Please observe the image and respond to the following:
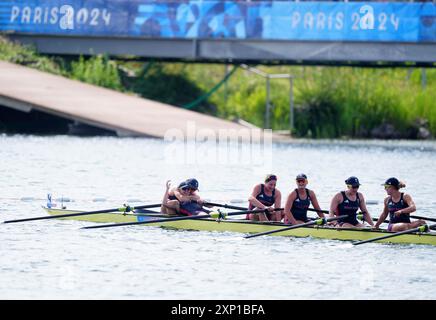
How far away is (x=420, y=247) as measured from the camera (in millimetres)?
25484

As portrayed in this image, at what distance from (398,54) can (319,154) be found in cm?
550

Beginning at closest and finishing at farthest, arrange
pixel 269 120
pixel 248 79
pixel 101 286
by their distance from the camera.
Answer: pixel 101 286 → pixel 269 120 → pixel 248 79

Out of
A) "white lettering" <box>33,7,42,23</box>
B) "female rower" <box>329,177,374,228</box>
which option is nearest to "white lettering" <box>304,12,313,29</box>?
"white lettering" <box>33,7,42,23</box>

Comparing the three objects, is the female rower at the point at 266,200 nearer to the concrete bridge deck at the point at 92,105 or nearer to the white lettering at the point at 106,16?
the concrete bridge deck at the point at 92,105

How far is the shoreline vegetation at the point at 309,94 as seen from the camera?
5259 cm

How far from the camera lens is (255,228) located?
86.1 ft

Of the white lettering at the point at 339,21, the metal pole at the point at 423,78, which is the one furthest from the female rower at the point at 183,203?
the metal pole at the point at 423,78

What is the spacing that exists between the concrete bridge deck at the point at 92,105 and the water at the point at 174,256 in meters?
7.54

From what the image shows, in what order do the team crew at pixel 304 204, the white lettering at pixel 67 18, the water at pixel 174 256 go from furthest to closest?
the white lettering at pixel 67 18 → the team crew at pixel 304 204 → the water at pixel 174 256

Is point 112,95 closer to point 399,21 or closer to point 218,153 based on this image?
point 218,153

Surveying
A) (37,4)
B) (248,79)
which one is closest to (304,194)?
(37,4)

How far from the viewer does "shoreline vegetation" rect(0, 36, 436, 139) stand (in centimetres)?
5259

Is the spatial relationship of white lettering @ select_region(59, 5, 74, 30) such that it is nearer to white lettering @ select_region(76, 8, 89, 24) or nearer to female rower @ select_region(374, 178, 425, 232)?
white lettering @ select_region(76, 8, 89, 24)

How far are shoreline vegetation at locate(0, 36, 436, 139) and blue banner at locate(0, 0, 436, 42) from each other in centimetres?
169
